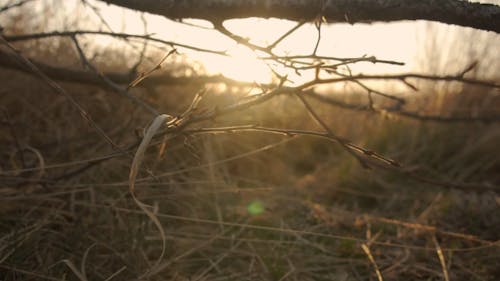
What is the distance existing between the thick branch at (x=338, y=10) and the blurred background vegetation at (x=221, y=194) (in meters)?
0.22

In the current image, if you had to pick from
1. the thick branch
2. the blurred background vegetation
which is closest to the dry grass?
the blurred background vegetation

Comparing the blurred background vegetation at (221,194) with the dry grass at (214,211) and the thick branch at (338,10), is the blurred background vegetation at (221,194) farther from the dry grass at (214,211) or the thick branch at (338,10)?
the thick branch at (338,10)

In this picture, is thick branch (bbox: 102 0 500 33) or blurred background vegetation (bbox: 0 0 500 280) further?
blurred background vegetation (bbox: 0 0 500 280)

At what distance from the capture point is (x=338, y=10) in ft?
3.28

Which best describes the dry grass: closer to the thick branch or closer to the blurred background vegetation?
the blurred background vegetation

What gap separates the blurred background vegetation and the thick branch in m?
0.22

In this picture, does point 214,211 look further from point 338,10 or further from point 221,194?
point 338,10

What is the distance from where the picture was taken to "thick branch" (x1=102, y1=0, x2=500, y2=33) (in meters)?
0.94

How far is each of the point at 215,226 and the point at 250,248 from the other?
0.24m

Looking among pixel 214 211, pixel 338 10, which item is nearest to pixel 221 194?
pixel 214 211

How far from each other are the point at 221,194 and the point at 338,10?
114 cm

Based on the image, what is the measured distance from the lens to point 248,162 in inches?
101

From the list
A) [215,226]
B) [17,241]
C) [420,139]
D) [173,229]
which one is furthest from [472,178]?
[17,241]

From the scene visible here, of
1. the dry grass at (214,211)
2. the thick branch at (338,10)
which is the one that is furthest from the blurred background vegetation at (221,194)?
the thick branch at (338,10)
